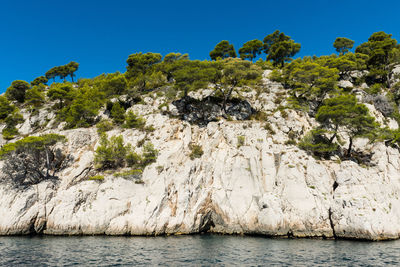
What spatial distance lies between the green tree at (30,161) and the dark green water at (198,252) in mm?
12540

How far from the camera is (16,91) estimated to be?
227 ft

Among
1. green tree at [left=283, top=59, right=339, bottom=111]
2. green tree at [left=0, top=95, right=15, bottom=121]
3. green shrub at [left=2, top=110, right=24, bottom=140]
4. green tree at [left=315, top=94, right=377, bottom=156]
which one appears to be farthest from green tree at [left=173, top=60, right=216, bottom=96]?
green tree at [left=0, top=95, right=15, bottom=121]

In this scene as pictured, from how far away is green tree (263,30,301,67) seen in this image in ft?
242

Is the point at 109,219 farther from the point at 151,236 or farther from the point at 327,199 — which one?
the point at 327,199

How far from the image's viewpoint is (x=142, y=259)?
18.7 metres

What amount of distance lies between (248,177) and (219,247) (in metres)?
14.0

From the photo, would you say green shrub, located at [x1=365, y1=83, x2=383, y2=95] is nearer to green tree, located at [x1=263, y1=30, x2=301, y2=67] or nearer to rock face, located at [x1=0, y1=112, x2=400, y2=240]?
rock face, located at [x1=0, y1=112, x2=400, y2=240]

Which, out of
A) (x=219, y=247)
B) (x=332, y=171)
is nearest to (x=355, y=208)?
(x=332, y=171)

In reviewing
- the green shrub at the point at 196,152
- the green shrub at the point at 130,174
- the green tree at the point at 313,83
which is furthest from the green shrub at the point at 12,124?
the green tree at the point at 313,83

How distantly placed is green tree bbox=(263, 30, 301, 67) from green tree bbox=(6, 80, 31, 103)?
8338cm

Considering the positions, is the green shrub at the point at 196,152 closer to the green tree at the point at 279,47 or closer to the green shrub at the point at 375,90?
the green shrub at the point at 375,90

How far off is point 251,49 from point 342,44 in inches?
1253

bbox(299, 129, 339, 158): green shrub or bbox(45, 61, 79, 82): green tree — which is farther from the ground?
bbox(45, 61, 79, 82): green tree

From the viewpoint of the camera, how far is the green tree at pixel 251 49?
80756 millimetres
